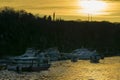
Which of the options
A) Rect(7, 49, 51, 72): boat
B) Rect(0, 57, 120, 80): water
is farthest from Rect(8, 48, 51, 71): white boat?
Rect(0, 57, 120, 80): water

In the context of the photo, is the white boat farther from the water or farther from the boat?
the water

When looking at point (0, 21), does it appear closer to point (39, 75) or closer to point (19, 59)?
point (19, 59)

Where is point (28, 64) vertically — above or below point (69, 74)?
above

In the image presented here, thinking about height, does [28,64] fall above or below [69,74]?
above

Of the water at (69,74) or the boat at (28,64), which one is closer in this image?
the water at (69,74)

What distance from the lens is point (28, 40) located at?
19412 cm

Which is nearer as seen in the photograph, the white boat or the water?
the water

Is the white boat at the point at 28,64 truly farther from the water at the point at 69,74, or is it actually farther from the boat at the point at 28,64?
the water at the point at 69,74

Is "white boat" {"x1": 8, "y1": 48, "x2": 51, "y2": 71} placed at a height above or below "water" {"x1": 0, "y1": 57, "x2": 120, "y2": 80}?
above

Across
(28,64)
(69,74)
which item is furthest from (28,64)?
(69,74)

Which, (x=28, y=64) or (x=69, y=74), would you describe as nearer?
(x=69, y=74)

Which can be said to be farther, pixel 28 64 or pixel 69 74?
pixel 28 64

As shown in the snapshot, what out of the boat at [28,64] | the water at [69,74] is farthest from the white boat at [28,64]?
the water at [69,74]

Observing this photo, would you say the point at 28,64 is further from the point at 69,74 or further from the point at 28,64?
the point at 69,74
